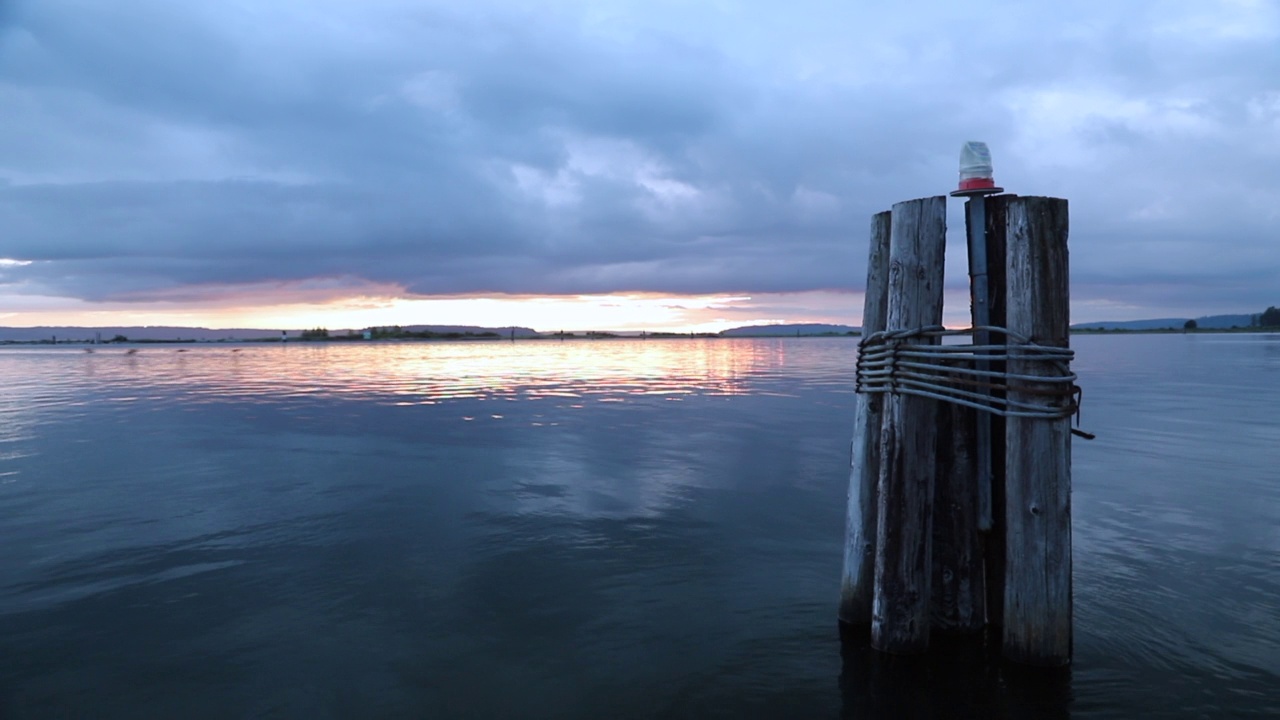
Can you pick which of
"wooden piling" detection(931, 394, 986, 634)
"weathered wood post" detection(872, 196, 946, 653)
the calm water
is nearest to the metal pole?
"wooden piling" detection(931, 394, 986, 634)

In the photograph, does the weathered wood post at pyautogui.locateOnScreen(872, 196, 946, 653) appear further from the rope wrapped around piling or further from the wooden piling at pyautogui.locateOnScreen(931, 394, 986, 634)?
the wooden piling at pyautogui.locateOnScreen(931, 394, 986, 634)

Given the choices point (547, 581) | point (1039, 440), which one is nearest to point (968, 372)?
point (1039, 440)

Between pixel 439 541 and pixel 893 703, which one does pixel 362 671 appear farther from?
pixel 893 703

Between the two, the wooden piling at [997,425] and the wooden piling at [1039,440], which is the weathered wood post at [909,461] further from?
the wooden piling at [1039,440]

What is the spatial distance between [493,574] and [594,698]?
286 cm

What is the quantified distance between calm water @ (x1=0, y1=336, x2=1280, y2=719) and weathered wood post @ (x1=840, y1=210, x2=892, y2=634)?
457 mm

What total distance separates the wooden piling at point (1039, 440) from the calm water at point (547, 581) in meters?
0.85

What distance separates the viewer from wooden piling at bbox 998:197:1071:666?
5438mm

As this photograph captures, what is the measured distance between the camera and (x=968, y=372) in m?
5.57

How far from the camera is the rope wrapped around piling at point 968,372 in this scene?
5.45 meters

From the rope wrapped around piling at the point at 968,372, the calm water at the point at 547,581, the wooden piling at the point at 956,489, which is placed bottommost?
the calm water at the point at 547,581

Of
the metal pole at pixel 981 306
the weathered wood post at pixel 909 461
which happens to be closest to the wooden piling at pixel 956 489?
the metal pole at pixel 981 306

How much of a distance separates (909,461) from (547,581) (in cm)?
413

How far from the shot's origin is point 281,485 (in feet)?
41.6
